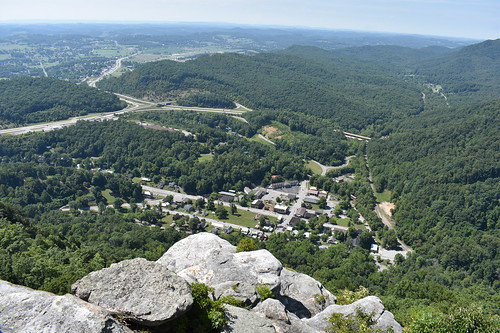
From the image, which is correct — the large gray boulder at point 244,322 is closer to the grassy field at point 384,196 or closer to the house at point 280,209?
the house at point 280,209

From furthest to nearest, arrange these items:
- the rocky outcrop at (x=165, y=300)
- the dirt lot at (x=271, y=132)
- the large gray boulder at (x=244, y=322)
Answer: the dirt lot at (x=271, y=132), the large gray boulder at (x=244, y=322), the rocky outcrop at (x=165, y=300)

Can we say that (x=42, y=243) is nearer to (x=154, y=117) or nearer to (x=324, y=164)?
(x=324, y=164)

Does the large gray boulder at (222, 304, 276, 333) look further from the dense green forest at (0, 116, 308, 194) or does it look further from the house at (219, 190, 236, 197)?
the dense green forest at (0, 116, 308, 194)

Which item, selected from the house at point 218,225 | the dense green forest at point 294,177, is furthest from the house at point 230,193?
the house at point 218,225

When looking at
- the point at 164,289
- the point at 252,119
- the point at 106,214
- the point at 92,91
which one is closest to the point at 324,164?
the point at 252,119

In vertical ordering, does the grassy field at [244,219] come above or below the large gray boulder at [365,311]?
below

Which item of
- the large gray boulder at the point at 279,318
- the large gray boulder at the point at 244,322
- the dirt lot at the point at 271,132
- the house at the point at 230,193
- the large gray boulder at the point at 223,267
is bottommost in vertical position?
the house at the point at 230,193
